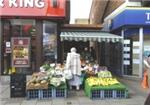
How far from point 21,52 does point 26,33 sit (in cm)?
106

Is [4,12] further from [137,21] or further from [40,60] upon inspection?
[137,21]

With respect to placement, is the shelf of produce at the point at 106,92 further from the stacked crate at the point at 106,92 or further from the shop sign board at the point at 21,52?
the shop sign board at the point at 21,52

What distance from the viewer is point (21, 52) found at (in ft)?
69.9

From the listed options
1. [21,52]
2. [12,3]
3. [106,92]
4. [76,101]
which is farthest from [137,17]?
[76,101]

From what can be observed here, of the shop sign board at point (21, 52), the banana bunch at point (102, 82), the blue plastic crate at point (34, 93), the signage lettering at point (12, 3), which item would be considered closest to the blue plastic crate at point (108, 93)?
the banana bunch at point (102, 82)

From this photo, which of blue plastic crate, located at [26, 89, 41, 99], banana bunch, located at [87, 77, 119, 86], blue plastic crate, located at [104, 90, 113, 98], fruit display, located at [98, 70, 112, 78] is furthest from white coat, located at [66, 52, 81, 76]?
blue plastic crate, located at [26, 89, 41, 99]

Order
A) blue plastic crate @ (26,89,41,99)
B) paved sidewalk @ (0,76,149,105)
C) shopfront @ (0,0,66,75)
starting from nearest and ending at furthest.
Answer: paved sidewalk @ (0,76,149,105), blue plastic crate @ (26,89,41,99), shopfront @ (0,0,66,75)

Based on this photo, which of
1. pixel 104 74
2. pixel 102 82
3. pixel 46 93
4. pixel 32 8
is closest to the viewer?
pixel 46 93

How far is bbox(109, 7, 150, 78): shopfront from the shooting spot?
20453 mm

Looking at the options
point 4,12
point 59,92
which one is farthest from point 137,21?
point 59,92

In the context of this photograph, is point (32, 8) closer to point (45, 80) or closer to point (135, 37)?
point (135, 37)

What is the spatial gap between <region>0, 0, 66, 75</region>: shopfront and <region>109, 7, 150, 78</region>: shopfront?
3.44m

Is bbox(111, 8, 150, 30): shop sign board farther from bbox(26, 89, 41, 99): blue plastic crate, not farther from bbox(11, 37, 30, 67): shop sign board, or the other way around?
bbox(26, 89, 41, 99): blue plastic crate

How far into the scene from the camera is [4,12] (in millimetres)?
20578
